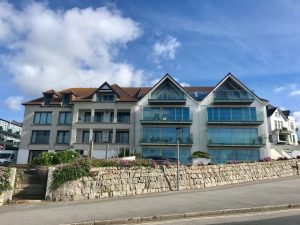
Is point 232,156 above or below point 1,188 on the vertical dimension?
above

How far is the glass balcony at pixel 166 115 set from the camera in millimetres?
44469

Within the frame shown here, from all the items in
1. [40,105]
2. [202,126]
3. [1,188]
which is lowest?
[1,188]

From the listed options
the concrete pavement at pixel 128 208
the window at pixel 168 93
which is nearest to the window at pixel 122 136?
the window at pixel 168 93

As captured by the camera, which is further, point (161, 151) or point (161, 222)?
point (161, 151)

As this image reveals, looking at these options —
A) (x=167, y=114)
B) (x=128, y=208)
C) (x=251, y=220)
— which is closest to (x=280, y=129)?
(x=167, y=114)

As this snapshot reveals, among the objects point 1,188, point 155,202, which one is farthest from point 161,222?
point 1,188

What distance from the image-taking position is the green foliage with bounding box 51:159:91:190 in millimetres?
16344

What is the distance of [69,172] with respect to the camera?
1661 cm

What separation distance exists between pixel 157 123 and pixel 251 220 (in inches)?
1359

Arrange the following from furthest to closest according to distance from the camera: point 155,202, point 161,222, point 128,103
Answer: point 128,103 → point 155,202 → point 161,222

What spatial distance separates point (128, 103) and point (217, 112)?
41.2 feet

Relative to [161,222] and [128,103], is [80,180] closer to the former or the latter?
[161,222]

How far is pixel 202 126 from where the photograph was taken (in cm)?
4475

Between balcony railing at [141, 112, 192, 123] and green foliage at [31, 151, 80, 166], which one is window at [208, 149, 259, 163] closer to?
balcony railing at [141, 112, 192, 123]
